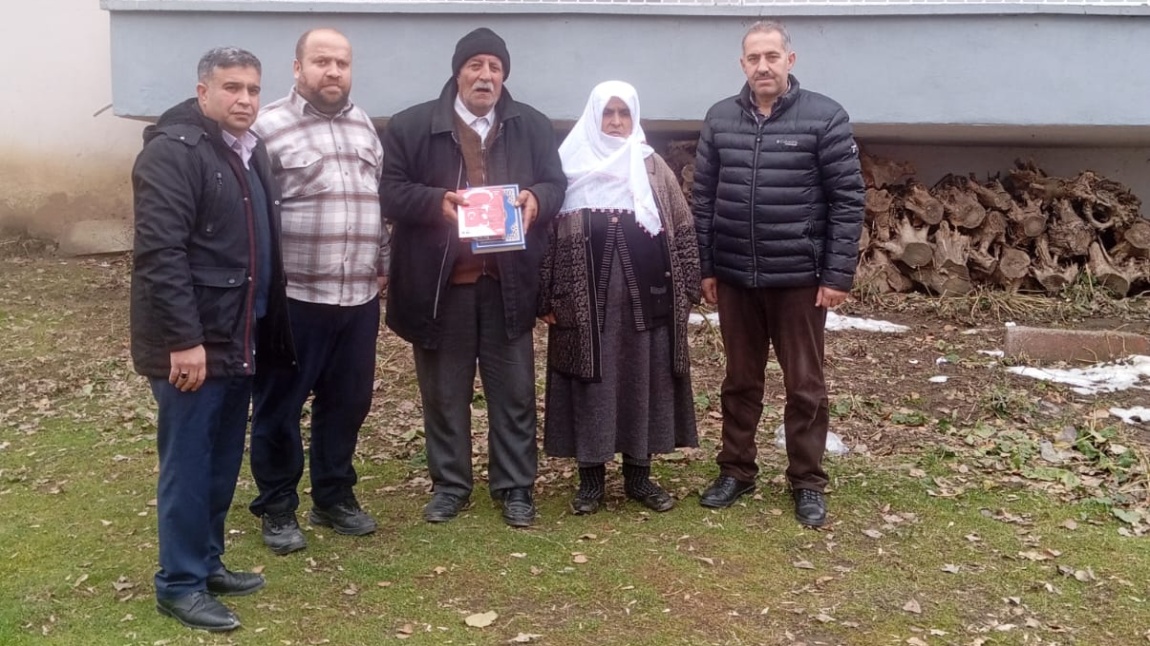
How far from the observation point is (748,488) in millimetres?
4637

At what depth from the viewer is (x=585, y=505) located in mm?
4430

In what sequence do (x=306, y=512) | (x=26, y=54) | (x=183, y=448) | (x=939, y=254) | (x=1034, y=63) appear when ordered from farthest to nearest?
1. (x=26, y=54)
2. (x=939, y=254)
3. (x=1034, y=63)
4. (x=306, y=512)
5. (x=183, y=448)

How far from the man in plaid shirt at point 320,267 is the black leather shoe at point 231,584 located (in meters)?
0.33

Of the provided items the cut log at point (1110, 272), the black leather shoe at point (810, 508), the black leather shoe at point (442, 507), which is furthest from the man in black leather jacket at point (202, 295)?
the cut log at point (1110, 272)

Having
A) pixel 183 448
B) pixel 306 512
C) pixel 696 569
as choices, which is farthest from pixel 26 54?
pixel 696 569

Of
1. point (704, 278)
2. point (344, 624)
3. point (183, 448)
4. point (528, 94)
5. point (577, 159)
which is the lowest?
point (344, 624)

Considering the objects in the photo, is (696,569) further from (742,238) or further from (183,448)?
(183,448)

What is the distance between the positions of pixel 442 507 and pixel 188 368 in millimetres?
1492

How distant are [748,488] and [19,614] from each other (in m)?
2.90

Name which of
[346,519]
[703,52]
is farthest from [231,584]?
[703,52]

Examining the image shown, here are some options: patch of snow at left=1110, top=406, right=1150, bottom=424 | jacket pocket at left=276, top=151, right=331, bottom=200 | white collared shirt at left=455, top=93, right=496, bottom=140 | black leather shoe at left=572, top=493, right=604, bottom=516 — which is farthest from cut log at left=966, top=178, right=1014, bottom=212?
jacket pocket at left=276, top=151, right=331, bottom=200

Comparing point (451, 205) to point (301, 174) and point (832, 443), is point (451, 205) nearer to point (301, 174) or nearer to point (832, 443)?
point (301, 174)

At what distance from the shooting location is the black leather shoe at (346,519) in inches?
167

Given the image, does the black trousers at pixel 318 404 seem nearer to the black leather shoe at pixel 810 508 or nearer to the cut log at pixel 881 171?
the black leather shoe at pixel 810 508
